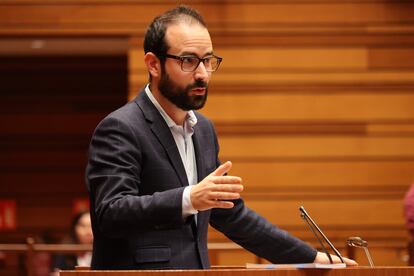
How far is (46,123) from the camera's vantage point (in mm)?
9336

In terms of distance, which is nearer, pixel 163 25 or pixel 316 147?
pixel 163 25

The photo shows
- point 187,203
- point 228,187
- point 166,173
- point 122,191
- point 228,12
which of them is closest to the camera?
point 228,187

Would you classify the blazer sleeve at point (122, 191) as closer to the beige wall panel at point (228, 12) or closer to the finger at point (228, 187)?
the finger at point (228, 187)

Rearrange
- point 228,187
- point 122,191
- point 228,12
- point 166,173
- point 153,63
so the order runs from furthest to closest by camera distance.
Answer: point 228,12, point 153,63, point 166,173, point 122,191, point 228,187

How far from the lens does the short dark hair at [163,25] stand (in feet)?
9.08

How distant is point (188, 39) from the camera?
2719mm

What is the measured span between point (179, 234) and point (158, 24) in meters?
0.68

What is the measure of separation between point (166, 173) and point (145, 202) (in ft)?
0.95

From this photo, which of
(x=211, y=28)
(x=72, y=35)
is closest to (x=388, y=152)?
(x=211, y=28)

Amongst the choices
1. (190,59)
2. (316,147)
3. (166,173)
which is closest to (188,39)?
(190,59)

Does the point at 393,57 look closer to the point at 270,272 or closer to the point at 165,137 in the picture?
the point at 165,137

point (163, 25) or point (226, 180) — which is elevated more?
point (163, 25)

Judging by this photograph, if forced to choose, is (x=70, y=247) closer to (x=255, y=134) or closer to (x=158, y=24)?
(x=255, y=134)

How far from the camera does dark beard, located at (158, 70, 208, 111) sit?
2723mm
